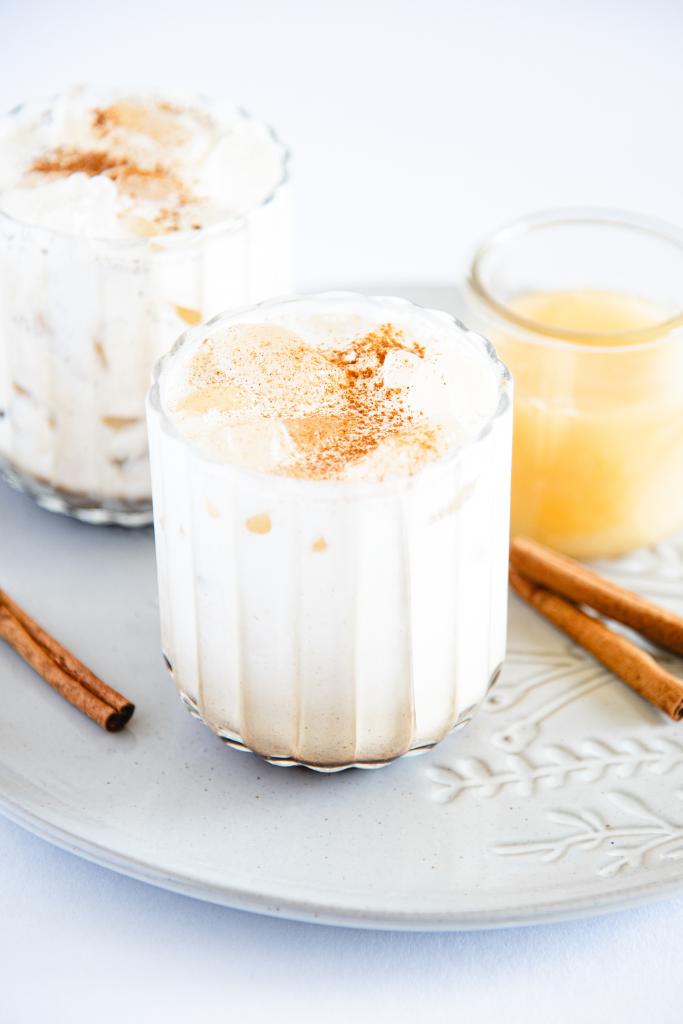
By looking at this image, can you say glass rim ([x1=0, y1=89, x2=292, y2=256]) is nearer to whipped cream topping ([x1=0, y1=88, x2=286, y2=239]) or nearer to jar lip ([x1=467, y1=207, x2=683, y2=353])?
whipped cream topping ([x1=0, y1=88, x2=286, y2=239])

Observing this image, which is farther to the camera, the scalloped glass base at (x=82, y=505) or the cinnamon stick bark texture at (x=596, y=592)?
the scalloped glass base at (x=82, y=505)

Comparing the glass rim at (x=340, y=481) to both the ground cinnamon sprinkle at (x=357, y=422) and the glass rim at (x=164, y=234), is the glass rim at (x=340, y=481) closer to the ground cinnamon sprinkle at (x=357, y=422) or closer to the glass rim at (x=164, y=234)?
the ground cinnamon sprinkle at (x=357, y=422)

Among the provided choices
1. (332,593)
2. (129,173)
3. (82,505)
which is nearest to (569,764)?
(332,593)

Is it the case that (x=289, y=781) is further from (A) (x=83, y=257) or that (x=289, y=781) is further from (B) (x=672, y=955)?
(A) (x=83, y=257)

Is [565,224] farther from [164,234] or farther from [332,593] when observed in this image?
[332,593]

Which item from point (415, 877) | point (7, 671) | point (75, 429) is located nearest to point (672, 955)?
point (415, 877)

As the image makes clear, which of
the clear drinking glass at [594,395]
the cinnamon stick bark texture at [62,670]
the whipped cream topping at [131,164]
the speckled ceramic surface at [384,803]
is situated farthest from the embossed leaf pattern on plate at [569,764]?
the whipped cream topping at [131,164]
